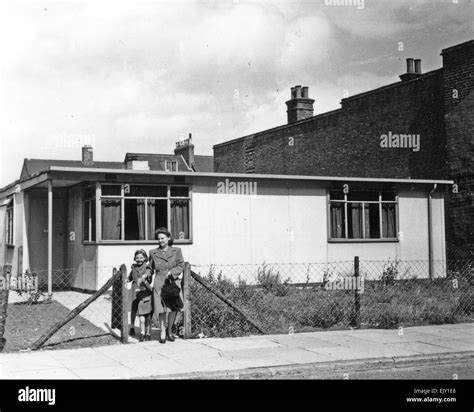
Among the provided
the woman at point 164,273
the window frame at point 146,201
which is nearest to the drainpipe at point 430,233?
the window frame at point 146,201

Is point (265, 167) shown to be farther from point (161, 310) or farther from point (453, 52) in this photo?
point (161, 310)

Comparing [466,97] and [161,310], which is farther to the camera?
[466,97]

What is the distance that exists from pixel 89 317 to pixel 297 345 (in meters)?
5.05

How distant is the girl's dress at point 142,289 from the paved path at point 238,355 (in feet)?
1.68

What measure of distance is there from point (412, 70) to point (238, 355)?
19.2 meters

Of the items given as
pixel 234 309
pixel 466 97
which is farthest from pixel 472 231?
pixel 234 309

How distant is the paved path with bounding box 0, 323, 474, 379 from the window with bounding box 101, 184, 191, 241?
7501 mm

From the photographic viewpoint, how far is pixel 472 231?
19.0 metres

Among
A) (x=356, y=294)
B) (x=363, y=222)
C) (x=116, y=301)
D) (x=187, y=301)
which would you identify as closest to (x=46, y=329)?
(x=116, y=301)

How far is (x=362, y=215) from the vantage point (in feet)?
63.2

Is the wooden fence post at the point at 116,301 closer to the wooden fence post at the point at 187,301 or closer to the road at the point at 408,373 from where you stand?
the wooden fence post at the point at 187,301

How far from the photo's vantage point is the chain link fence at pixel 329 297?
32.9 ft

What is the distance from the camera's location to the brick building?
19.3m

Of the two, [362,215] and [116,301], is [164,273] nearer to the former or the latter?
[116,301]
